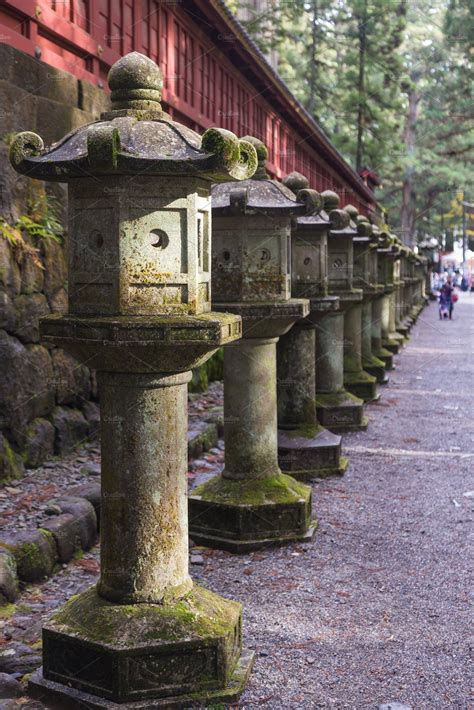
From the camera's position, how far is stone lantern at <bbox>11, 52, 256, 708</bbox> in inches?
176

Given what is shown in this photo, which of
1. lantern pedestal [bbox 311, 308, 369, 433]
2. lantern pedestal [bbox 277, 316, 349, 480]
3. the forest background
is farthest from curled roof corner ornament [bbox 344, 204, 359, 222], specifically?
the forest background

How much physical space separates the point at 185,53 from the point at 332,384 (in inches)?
241

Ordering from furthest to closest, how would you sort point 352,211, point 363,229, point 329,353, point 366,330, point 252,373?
point 366,330
point 363,229
point 352,211
point 329,353
point 252,373

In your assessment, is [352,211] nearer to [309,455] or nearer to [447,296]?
[309,455]

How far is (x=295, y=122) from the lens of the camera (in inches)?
938

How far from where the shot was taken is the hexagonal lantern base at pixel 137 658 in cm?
448

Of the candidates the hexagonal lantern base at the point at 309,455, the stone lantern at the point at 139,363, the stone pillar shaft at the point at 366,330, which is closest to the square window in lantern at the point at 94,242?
the stone lantern at the point at 139,363

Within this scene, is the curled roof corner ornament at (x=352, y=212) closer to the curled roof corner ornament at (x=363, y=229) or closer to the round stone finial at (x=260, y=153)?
the curled roof corner ornament at (x=363, y=229)

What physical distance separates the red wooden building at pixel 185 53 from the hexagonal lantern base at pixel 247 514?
4.67 meters

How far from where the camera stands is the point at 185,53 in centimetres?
1471

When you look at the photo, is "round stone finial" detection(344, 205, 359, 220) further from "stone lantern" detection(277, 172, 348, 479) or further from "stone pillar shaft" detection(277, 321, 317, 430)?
"stone pillar shaft" detection(277, 321, 317, 430)

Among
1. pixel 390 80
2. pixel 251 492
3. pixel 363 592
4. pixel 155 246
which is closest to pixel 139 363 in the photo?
pixel 155 246

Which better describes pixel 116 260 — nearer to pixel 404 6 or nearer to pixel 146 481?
pixel 146 481

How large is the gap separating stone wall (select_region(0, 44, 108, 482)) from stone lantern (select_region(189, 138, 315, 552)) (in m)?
1.94
